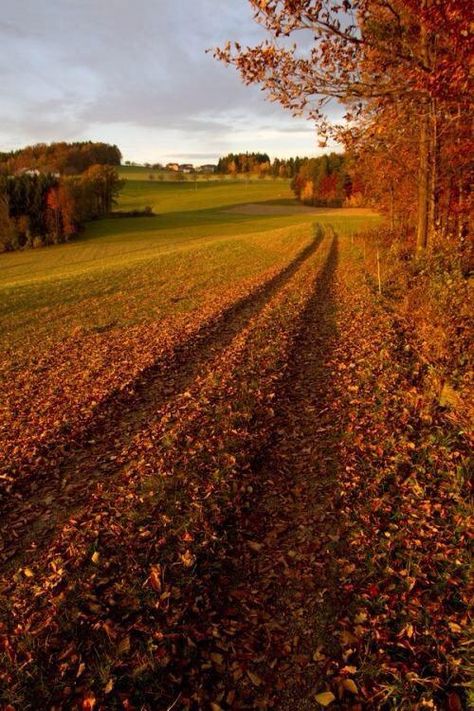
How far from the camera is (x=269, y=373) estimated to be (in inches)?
447

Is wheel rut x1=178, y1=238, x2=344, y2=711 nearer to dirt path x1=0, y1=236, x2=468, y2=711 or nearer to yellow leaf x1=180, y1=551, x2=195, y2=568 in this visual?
dirt path x1=0, y1=236, x2=468, y2=711

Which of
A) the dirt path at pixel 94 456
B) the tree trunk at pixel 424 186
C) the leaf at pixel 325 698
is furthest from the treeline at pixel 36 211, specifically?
Answer: the leaf at pixel 325 698

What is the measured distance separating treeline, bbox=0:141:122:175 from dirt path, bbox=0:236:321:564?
123902 millimetres

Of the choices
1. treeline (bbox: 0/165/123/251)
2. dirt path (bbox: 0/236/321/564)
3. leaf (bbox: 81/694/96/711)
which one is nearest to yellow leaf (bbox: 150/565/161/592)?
leaf (bbox: 81/694/96/711)

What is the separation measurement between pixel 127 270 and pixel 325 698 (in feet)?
106

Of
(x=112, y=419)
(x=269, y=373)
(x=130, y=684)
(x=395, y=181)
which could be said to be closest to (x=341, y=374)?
(x=269, y=373)

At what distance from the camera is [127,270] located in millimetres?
33438

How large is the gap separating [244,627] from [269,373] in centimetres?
703

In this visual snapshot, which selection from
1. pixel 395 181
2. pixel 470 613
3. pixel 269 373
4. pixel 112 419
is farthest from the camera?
pixel 395 181

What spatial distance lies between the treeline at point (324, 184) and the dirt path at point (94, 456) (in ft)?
327

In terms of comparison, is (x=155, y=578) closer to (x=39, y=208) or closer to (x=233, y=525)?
(x=233, y=525)

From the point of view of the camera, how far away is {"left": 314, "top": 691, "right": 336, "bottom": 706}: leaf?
405 cm

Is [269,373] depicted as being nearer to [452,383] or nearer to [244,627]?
[452,383]

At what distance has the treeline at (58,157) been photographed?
12394cm
